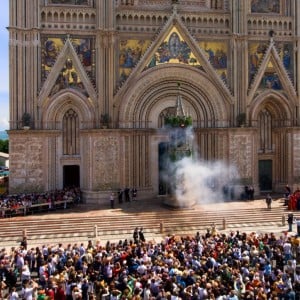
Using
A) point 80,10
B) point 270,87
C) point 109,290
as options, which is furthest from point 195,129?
point 109,290

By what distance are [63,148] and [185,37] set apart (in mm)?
13303

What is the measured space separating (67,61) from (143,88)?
6.30m

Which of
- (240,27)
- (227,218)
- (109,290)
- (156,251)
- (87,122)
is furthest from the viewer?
(240,27)

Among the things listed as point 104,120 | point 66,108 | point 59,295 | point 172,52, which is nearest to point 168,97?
point 172,52

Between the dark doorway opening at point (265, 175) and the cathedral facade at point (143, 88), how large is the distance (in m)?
0.09

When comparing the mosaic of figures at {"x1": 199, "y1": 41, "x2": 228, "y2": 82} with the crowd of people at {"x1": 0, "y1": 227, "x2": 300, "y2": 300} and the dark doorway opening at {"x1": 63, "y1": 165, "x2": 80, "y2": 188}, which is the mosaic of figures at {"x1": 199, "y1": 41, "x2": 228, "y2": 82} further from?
the crowd of people at {"x1": 0, "y1": 227, "x2": 300, "y2": 300}

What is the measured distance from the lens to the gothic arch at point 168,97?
34.5 meters

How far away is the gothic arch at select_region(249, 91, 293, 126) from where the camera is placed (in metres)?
36.5

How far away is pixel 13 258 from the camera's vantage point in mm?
19328

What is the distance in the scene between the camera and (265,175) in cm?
3838

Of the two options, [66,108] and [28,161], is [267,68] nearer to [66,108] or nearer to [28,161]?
[66,108]

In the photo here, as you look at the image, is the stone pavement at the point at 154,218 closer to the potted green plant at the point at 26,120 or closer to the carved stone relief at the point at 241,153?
the carved stone relief at the point at 241,153

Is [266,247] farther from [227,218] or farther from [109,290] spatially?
[227,218]

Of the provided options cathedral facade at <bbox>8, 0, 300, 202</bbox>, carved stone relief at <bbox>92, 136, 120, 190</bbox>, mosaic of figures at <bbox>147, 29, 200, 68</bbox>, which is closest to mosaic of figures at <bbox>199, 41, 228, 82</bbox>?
cathedral facade at <bbox>8, 0, 300, 202</bbox>
